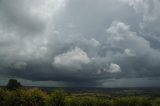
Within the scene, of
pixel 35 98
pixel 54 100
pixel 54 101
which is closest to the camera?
pixel 54 101

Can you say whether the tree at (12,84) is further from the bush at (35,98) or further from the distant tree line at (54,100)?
the bush at (35,98)

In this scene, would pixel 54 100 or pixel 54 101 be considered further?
pixel 54 100

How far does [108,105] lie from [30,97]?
122 ft

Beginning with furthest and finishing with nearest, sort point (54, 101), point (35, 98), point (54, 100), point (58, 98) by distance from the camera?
point (35, 98)
point (58, 98)
point (54, 100)
point (54, 101)

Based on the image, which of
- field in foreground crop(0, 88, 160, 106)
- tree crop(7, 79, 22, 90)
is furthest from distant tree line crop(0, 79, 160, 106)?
tree crop(7, 79, 22, 90)

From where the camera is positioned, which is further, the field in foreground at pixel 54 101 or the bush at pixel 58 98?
the bush at pixel 58 98

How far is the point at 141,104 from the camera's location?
127250 mm

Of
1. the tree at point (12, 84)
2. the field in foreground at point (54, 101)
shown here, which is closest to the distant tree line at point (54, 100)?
the field in foreground at point (54, 101)

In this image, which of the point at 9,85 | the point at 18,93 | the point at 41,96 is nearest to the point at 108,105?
the point at 41,96

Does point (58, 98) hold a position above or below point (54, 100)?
above

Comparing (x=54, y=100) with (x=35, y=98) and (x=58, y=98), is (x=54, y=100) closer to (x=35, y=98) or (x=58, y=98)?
(x=58, y=98)

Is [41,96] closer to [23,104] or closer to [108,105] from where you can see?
[23,104]

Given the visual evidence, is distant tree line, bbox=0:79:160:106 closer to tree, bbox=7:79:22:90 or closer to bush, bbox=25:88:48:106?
bush, bbox=25:88:48:106

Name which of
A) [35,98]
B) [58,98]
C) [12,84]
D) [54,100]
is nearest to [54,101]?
[54,100]
